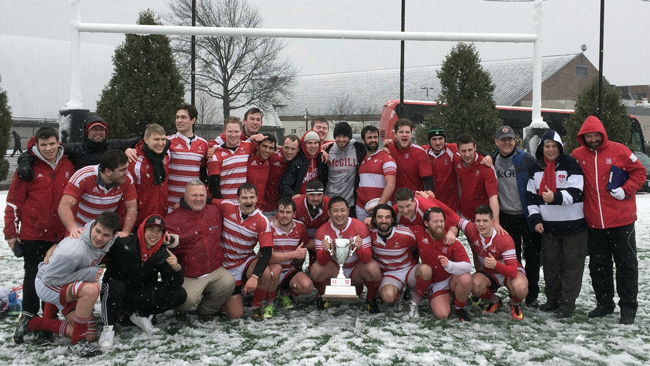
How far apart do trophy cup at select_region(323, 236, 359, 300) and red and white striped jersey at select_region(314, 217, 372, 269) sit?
114 millimetres

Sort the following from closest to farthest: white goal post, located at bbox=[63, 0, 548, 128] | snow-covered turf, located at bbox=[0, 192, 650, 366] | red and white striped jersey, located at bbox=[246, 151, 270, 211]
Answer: snow-covered turf, located at bbox=[0, 192, 650, 366] < red and white striped jersey, located at bbox=[246, 151, 270, 211] < white goal post, located at bbox=[63, 0, 548, 128]

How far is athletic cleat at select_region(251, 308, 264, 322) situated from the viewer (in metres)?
4.34

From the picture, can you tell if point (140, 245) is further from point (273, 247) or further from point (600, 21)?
point (600, 21)

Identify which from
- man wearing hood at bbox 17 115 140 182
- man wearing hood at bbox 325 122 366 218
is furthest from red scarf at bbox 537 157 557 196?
man wearing hood at bbox 17 115 140 182

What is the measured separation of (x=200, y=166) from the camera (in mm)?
4785

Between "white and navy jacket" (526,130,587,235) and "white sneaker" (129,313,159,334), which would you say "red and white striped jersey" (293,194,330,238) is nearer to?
"white sneaker" (129,313,159,334)

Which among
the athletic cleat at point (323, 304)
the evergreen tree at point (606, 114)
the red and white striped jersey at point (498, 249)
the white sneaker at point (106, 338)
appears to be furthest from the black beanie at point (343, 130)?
the evergreen tree at point (606, 114)

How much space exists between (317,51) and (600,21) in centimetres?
711

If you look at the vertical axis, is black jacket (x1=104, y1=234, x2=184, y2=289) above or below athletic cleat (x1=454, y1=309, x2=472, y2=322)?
above

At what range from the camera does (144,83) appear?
10.8m

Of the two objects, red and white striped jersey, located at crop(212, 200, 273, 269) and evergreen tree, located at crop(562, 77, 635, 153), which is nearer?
red and white striped jersey, located at crop(212, 200, 273, 269)

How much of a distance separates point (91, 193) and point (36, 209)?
0.42 metres

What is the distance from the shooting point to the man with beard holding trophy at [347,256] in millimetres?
4445

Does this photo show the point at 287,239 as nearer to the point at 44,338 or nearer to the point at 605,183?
the point at 44,338
